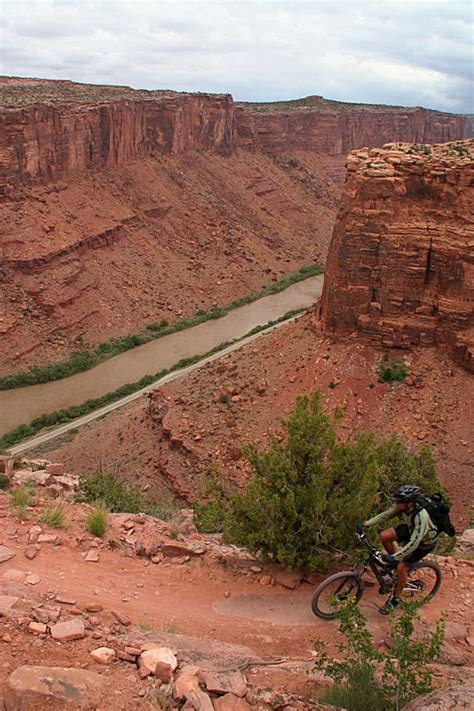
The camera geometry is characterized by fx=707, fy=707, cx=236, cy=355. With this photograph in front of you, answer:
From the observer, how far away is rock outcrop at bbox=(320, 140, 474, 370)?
75.3ft

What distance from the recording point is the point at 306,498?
33.4ft

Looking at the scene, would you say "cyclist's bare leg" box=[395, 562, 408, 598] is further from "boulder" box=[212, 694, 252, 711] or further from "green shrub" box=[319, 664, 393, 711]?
"boulder" box=[212, 694, 252, 711]

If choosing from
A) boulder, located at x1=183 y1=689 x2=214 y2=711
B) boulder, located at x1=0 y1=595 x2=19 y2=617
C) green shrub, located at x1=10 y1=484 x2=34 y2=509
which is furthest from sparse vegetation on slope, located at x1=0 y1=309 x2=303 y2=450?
boulder, located at x1=183 y1=689 x2=214 y2=711

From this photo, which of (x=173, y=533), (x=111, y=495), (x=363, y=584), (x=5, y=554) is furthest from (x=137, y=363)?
(x=363, y=584)

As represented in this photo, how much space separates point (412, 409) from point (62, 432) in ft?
56.2

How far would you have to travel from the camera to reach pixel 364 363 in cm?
2438

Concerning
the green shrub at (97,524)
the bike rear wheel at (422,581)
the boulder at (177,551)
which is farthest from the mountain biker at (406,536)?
the green shrub at (97,524)

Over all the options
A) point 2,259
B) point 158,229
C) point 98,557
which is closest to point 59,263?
point 2,259

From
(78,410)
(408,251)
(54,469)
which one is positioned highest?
(408,251)

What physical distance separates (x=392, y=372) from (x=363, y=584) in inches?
584

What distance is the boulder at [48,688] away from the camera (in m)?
6.48

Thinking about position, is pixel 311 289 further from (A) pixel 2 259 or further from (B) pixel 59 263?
(A) pixel 2 259

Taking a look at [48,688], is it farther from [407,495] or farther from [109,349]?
[109,349]

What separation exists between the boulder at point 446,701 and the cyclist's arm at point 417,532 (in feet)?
7.55
